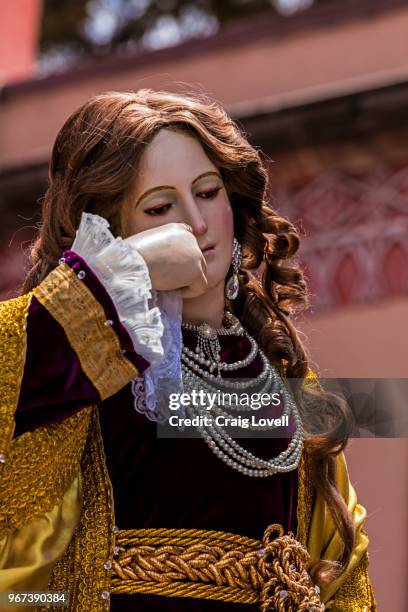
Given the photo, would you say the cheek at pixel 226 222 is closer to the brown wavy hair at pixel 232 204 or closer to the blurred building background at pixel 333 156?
the brown wavy hair at pixel 232 204

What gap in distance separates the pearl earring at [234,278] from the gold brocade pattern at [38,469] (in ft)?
1.30

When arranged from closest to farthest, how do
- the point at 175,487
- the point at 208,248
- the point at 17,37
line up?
1. the point at 175,487
2. the point at 208,248
3. the point at 17,37

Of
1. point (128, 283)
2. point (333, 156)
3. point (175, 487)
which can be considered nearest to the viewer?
point (128, 283)

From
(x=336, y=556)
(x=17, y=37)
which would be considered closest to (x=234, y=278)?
(x=336, y=556)

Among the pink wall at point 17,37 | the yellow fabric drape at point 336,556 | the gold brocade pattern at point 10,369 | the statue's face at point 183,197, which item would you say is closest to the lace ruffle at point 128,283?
the gold brocade pattern at point 10,369

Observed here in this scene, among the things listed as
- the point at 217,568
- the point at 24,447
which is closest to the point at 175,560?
the point at 217,568

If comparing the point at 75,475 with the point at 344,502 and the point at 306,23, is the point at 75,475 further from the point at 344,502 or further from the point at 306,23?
the point at 306,23

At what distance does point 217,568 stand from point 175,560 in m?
0.07

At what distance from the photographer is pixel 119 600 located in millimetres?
2479

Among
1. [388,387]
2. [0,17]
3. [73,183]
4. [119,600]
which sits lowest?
[119,600]

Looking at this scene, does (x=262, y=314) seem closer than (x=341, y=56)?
Yes

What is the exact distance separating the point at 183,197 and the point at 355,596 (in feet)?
2.49

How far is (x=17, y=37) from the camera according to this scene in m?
6.95

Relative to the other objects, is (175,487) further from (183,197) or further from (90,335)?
(183,197)
